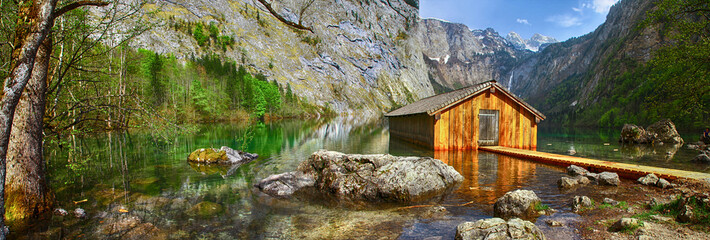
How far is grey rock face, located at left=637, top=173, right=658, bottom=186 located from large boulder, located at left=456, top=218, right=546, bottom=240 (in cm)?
761

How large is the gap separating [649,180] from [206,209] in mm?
13479

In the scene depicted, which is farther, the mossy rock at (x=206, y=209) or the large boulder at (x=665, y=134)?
the large boulder at (x=665, y=134)

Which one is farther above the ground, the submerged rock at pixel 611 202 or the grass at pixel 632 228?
the grass at pixel 632 228

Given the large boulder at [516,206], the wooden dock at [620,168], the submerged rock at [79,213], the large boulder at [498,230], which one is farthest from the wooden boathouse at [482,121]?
the submerged rock at [79,213]

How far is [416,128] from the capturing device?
23859 millimetres

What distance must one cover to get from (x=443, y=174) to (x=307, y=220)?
17.3 feet

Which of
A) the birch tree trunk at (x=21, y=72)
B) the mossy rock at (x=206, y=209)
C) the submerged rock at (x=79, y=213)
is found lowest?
the mossy rock at (x=206, y=209)

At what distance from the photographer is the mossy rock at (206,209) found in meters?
7.65

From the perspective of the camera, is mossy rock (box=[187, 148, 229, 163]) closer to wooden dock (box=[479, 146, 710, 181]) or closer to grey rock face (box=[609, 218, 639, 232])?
grey rock face (box=[609, 218, 639, 232])

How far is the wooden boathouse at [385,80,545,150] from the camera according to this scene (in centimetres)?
1947

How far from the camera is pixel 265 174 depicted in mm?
12969

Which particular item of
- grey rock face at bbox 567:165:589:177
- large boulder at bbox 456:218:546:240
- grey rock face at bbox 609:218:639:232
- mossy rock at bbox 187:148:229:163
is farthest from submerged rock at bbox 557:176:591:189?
mossy rock at bbox 187:148:229:163

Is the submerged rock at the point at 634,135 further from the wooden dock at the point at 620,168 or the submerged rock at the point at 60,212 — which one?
the submerged rock at the point at 60,212

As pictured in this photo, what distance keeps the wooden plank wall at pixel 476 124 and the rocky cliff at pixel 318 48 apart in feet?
236
